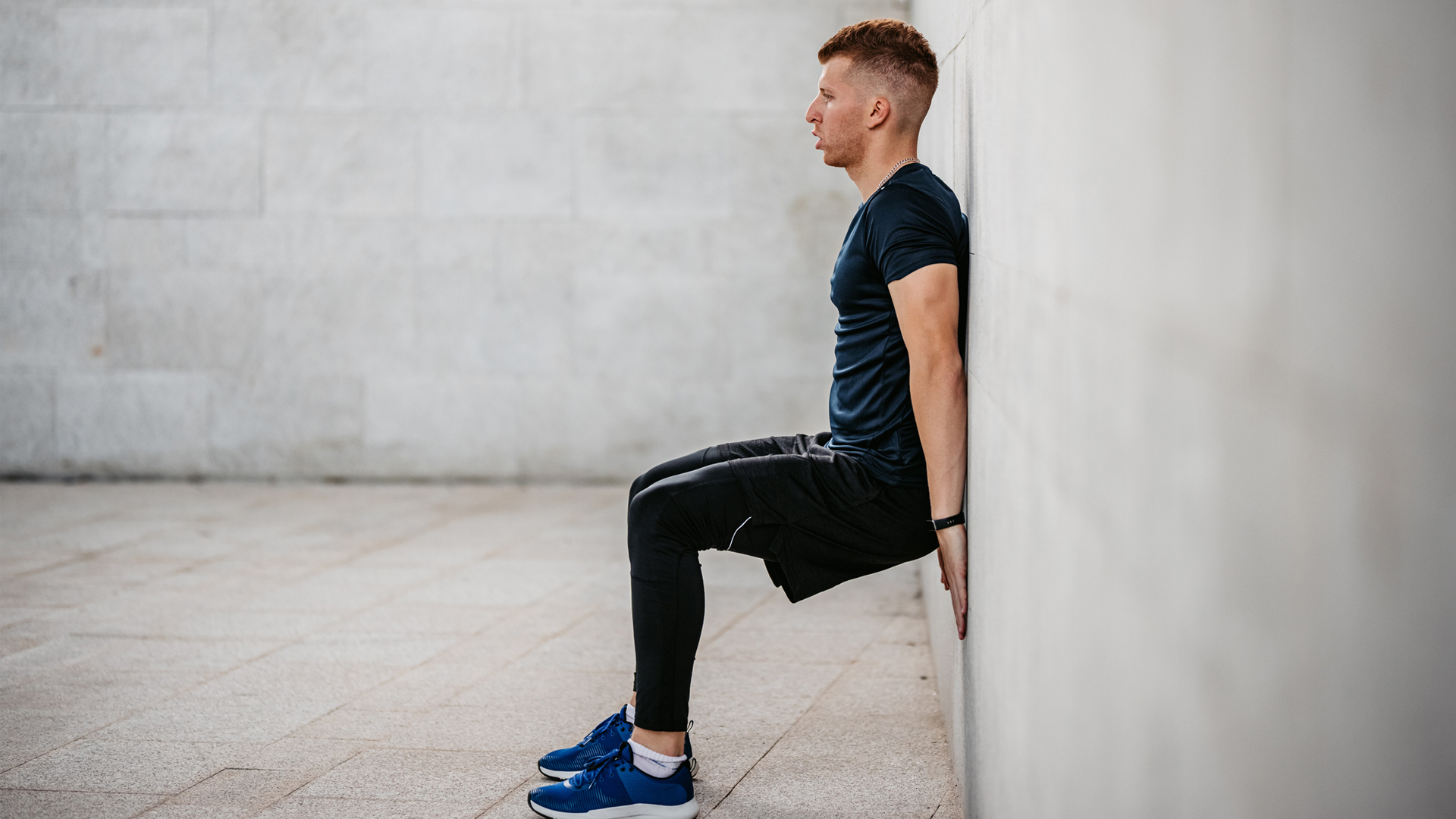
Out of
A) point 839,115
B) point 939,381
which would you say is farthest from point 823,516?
point 839,115

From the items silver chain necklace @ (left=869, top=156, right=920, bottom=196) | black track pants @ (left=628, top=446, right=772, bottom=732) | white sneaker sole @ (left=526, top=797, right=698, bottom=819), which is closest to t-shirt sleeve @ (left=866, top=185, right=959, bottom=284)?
silver chain necklace @ (left=869, top=156, right=920, bottom=196)

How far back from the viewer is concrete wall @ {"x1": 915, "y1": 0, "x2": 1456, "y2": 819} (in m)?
0.75

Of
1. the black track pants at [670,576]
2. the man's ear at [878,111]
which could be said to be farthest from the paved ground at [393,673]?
the man's ear at [878,111]

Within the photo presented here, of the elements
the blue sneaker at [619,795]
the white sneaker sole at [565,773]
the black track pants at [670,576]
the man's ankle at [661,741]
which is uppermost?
the black track pants at [670,576]

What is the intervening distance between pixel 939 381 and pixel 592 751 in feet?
3.96

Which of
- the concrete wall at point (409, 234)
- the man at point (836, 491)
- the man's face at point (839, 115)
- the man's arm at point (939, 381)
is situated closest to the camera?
the man's arm at point (939, 381)

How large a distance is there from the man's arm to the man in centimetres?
5

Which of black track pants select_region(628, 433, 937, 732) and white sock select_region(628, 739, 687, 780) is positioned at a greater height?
black track pants select_region(628, 433, 937, 732)

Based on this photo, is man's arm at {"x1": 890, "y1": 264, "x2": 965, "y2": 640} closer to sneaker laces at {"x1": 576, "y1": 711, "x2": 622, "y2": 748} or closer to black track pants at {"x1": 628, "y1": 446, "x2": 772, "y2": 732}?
black track pants at {"x1": 628, "y1": 446, "x2": 772, "y2": 732}

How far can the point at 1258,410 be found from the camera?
85cm

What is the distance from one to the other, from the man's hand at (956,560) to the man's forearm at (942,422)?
4cm

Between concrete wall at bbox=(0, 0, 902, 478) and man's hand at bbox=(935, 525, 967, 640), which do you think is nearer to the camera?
man's hand at bbox=(935, 525, 967, 640)

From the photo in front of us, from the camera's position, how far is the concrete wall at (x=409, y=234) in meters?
7.23

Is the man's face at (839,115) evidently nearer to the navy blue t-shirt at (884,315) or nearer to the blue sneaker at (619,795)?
the navy blue t-shirt at (884,315)
